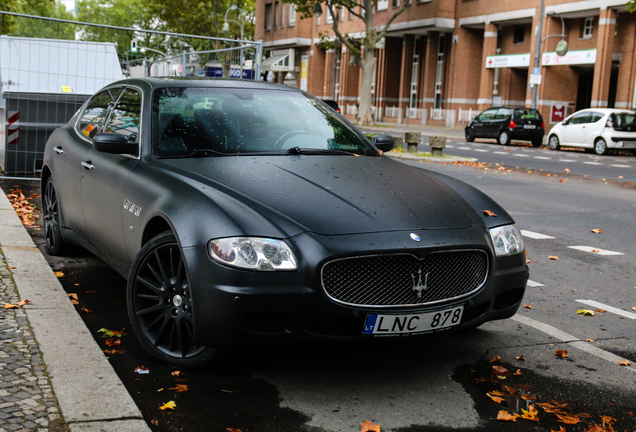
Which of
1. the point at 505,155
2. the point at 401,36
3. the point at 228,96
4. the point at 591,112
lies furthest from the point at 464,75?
the point at 228,96

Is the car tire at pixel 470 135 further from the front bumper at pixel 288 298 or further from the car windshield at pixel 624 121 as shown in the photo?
the front bumper at pixel 288 298

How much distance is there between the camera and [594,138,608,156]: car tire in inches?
1020

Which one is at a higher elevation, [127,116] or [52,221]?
[127,116]

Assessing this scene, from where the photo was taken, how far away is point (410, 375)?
12.8 feet

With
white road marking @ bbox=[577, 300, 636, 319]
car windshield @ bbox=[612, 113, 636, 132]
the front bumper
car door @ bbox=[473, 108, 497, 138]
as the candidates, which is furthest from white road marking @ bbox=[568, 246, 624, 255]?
car door @ bbox=[473, 108, 497, 138]

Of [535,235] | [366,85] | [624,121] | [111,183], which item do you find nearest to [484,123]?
[624,121]

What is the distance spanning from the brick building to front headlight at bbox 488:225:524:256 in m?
37.0

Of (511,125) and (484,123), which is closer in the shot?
(511,125)

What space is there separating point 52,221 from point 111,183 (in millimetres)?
1804

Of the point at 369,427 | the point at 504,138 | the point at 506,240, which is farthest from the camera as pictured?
the point at 504,138

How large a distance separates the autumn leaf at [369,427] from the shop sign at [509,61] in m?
42.3

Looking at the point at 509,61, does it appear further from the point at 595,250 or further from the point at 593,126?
the point at 595,250

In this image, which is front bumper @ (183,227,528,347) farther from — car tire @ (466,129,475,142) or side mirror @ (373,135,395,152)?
car tire @ (466,129,475,142)

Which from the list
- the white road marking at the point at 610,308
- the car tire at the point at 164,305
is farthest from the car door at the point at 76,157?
the white road marking at the point at 610,308
